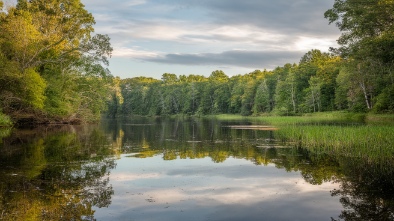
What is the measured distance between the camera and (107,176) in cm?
1230

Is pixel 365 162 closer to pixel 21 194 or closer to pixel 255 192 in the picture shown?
pixel 255 192

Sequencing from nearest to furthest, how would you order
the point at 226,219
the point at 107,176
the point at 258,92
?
the point at 226,219 < the point at 107,176 < the point at 258,92

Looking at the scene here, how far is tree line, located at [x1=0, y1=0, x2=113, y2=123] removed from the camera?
31516mm

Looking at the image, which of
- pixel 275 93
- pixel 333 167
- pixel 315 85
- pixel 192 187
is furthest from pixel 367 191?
pixel 275 93

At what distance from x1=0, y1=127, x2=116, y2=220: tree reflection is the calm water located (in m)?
0.02

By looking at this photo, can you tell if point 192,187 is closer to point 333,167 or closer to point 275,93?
point 333,167

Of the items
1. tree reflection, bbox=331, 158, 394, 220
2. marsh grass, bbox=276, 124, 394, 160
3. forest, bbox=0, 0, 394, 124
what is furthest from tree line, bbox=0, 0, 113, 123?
tree reflection, bbox=331, 158, 394, 220

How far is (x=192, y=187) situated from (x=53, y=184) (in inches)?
154

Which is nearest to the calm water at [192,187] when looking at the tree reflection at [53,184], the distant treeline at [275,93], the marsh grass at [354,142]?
the tree reflection at [53,184]

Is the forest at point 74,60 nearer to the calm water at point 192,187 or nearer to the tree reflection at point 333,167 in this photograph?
the tree reflection at point 333,167

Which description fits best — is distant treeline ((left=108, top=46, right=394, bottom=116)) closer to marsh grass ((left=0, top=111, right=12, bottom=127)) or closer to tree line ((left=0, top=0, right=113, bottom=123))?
tree line ((left=0, top=0, right=113, bottom=123))

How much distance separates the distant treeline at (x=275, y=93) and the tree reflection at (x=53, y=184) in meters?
30.1

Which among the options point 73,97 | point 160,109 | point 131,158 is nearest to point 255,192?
point 131,158

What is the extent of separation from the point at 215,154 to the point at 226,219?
10.6 m
